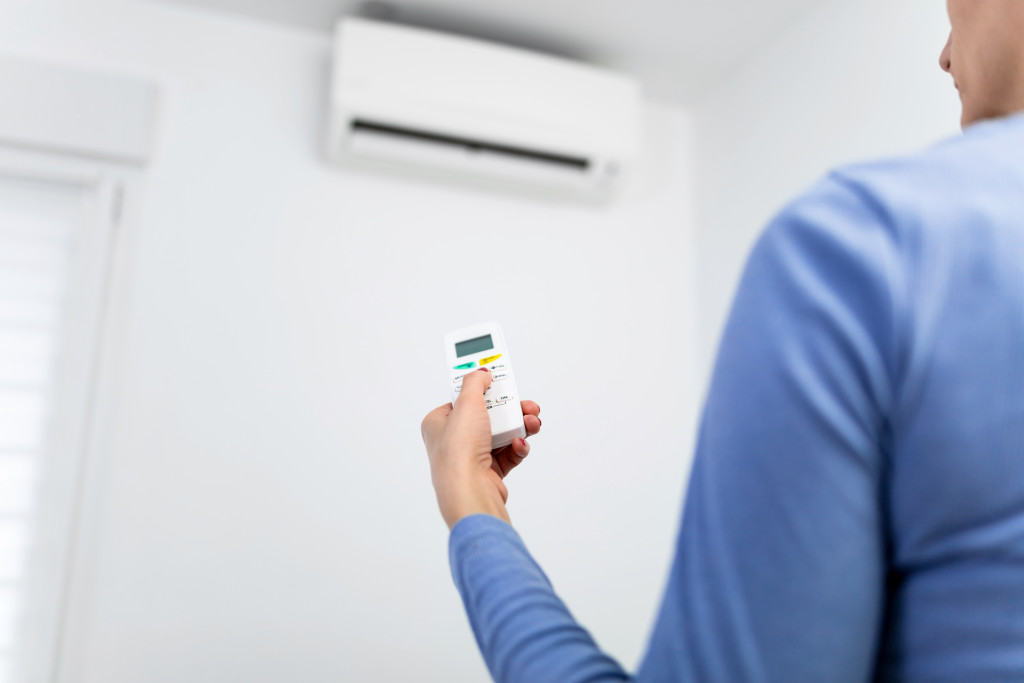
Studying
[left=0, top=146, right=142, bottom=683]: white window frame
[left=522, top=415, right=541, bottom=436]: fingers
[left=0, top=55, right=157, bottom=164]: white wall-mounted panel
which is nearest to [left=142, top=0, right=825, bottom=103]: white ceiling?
[left=0, top=55, right=157, bottom=164]: white wall-mounted panel

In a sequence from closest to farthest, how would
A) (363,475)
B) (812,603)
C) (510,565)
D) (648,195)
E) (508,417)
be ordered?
(812,603) < (510,565) < (508,417) < (363,475) < (648,195)

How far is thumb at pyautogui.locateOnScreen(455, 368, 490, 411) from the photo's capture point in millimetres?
603

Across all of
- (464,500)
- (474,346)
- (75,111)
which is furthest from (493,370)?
(75,111)

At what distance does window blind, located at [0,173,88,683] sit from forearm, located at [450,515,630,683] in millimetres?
1441

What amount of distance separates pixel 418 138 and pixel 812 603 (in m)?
1.66

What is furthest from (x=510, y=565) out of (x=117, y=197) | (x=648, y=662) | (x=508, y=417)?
(x=117, y=197)

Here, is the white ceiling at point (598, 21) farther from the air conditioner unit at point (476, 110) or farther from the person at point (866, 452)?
the person at point (866, 452)

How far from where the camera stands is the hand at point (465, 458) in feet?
1.61

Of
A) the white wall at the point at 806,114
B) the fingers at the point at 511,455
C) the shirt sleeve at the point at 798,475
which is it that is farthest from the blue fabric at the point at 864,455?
the white wall at the point at 806,114

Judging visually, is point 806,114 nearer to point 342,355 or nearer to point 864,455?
point 342,355

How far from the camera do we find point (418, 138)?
185cm

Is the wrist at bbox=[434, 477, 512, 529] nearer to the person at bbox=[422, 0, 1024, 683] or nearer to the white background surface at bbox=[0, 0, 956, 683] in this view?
the person at bbox=[422, 0, 1024, 683]

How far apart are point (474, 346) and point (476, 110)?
1059 millimetres

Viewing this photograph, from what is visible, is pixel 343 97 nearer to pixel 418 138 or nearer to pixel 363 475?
pixel 418 138
